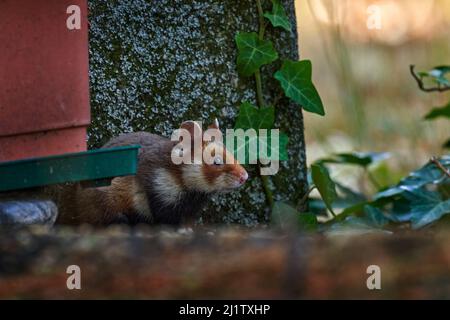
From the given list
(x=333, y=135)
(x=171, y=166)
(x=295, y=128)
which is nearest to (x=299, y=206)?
(x=295, y=128)

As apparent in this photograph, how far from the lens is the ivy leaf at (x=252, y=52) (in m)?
4.00

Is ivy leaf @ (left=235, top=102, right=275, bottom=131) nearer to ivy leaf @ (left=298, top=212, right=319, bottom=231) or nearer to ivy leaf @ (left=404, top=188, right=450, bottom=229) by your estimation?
ivy leaf @ (left=298, top=212, right=319, bottom=231)

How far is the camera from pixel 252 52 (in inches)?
158

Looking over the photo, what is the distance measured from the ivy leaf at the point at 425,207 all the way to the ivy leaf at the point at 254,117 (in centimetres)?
66

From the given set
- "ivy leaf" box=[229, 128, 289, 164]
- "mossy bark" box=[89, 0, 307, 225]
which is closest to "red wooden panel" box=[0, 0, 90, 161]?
"mossy bark" box=[89, 0, 307, 225]

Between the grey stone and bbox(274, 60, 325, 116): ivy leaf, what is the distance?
1.25m

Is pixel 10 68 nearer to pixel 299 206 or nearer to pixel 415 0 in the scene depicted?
pixel 299 206

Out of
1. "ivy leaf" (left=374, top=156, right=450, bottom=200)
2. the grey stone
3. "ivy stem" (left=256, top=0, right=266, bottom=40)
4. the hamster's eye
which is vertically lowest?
the grey stone

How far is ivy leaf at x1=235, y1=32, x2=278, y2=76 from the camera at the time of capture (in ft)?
13.1

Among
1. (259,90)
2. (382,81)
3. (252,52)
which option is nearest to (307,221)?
(259,90)

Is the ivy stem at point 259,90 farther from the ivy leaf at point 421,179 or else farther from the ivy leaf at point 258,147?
the ivy leaf at point 421,179

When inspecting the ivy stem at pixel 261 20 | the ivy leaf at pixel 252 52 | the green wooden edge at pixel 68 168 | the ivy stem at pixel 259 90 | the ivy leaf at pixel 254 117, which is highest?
the ivy stem at pixel 261 20

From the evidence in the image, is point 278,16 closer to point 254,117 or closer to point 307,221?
point 254,117

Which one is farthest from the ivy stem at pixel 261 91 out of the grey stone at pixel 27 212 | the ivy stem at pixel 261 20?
the grey stone at pixel 27 212
